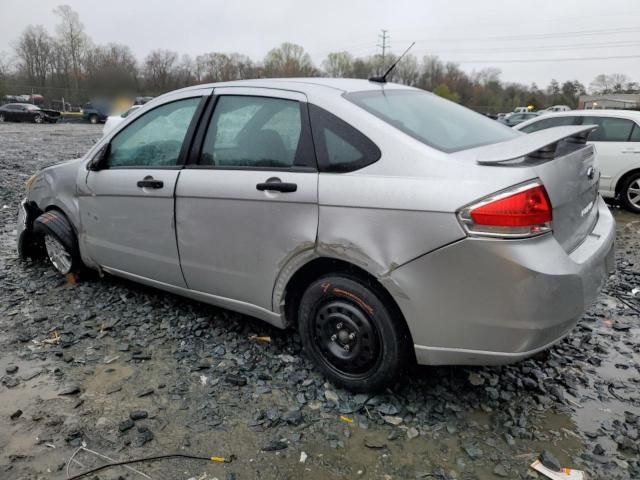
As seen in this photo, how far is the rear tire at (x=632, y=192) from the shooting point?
311 inches

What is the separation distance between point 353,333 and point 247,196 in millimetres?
1001

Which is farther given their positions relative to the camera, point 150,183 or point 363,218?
point 150,183

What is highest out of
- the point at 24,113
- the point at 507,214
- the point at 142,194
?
the point at 24,113

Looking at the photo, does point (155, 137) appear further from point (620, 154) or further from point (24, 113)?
point (24, 113)

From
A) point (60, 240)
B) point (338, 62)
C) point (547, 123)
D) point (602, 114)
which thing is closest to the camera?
point (60, 240)

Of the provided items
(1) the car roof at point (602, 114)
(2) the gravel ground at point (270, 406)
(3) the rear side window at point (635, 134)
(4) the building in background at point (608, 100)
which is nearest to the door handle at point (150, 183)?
(2) the gravel ground at point (270, 406)

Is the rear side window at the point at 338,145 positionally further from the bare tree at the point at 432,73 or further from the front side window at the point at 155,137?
the bare tree at the point at 432,73

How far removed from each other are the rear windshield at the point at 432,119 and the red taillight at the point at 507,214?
0.44m

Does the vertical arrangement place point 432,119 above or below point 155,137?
above

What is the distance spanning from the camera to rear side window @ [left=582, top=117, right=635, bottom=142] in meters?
8.00

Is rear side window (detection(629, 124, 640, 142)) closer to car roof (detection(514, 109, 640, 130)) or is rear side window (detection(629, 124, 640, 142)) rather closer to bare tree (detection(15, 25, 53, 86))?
car roof (detection(514, 109, 640, 130))

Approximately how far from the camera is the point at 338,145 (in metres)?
2.65

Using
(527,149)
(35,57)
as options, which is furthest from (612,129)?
(35,57)

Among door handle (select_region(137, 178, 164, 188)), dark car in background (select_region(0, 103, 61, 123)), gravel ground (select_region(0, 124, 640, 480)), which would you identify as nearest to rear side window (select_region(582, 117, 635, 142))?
gravel ground (select_region(0, 124, 640, 480))
